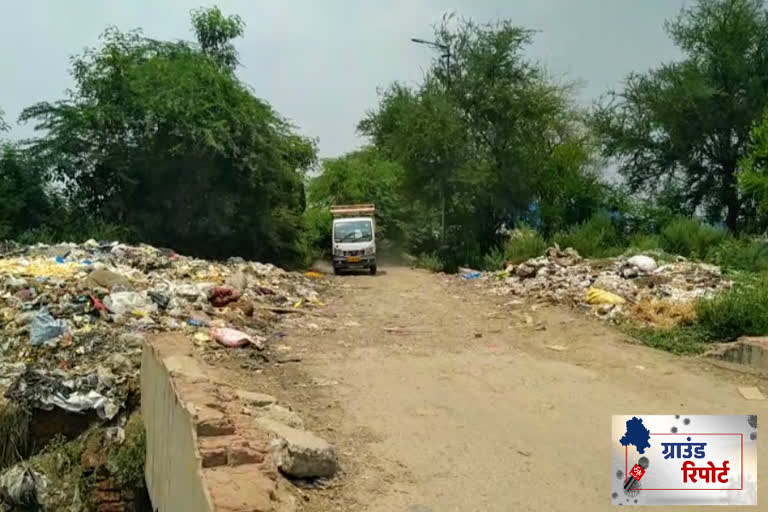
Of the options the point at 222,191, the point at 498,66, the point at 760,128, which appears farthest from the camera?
the point at 498,66

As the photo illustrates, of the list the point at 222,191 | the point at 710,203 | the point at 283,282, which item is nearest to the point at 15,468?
the point at 283,282

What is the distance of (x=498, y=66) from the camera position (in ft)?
79.4

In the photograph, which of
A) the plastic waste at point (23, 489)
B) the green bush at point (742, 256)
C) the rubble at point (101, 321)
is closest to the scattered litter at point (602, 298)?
the green bush at point (742, 256)

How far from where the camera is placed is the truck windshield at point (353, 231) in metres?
20.0

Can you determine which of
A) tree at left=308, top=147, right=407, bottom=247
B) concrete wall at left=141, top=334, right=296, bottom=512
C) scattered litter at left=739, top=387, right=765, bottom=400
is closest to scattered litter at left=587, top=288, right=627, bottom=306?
scattered litter at left=739, top=387, right=765, bottom=400

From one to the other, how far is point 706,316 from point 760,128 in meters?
11.5

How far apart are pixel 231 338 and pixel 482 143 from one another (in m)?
17.9

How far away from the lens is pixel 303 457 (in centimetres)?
438

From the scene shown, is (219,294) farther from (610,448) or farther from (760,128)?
(760,128)

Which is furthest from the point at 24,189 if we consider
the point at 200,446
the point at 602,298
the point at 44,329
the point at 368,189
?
the point at 200,446

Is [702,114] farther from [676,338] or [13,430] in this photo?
[13,430]

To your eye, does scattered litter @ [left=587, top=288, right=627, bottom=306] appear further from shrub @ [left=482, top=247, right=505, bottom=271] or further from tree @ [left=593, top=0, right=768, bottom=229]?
tree @ [left=593, top=0, right=768, bottom=229]

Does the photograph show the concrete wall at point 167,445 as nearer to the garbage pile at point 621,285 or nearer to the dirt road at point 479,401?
the dirt road at point 479,401

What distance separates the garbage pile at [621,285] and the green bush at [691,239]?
2536 millimetres
